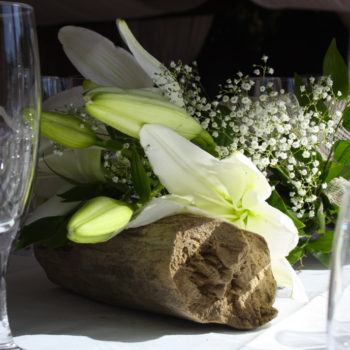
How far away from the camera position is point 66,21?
3943mm

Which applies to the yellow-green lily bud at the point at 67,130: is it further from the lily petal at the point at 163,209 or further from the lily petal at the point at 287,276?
the lily petal at the point at 287,276

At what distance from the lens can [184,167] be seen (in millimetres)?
671

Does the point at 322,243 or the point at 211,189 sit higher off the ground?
the point at 211,189

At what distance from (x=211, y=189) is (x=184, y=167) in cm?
3

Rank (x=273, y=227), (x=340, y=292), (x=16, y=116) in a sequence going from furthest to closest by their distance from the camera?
1. (x=273, y=227)
2. (x=16, y=116)
3. (x=340, y=292)

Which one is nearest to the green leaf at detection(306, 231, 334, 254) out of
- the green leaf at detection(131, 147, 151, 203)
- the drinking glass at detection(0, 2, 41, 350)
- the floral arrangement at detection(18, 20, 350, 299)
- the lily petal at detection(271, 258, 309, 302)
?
the floral arrangement at detection(18, 20, 350, 299)

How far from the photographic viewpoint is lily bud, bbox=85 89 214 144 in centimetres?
66

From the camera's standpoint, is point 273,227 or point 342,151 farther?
point 342,151

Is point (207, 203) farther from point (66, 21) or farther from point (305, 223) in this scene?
point (66, 21)

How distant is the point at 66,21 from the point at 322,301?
11.1 feet

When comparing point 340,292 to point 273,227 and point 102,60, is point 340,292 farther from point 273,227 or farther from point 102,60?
point 102,60

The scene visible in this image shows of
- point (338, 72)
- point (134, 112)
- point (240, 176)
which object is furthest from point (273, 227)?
point (338, 72)

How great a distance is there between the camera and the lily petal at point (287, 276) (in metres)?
0.73

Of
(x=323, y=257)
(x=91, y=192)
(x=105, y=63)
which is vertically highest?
(x=105, y=63)
